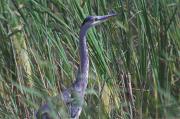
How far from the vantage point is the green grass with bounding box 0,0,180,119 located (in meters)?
3.70

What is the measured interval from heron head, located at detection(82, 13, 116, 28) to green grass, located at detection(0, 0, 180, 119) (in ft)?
0.26

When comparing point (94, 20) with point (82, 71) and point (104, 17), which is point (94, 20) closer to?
point (104, 17)

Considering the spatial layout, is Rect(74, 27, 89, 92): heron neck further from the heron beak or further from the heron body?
the heron beak

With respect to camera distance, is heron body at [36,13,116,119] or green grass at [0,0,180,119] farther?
green grass at [0,0,180,119]

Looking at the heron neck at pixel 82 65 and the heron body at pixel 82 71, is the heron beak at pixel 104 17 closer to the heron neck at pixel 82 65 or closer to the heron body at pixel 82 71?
the heron body at pixel 82 71

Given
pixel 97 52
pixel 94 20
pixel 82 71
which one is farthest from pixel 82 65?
pixel 94 20

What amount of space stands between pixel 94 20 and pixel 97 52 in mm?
201

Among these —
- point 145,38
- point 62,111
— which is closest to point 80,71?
point 145,38

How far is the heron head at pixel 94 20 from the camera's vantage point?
145 inches

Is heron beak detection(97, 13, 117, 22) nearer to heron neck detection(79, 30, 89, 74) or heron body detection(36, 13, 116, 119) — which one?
heron body detection(36, 13, 116, 119)

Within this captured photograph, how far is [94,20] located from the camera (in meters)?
3.74

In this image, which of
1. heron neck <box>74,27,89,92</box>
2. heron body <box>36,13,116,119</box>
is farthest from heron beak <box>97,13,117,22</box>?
heron neck <box>74,27,89,92</box>

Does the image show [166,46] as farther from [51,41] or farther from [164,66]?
[51,41]

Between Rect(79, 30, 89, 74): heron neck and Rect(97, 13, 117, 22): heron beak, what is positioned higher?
Rect(97, 13, 117, 22): heron beak
